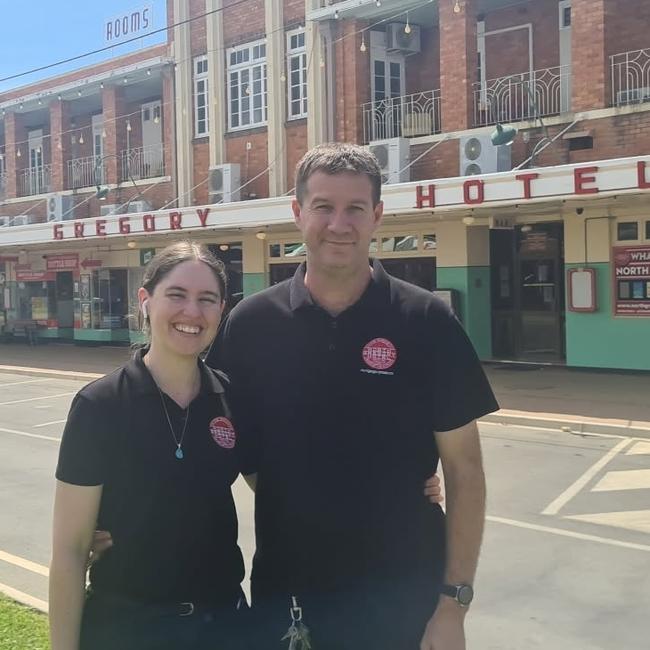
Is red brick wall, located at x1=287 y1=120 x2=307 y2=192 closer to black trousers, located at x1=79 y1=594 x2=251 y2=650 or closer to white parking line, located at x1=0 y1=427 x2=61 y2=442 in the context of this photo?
white parking line, located at x1=0 y1=427 x2=61 y2=442

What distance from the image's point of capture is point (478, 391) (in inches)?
97.2

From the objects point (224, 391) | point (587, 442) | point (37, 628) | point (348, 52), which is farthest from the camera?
point (348, 52)

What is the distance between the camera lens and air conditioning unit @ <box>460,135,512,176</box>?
1564cm

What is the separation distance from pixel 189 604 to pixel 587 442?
8.75 meters

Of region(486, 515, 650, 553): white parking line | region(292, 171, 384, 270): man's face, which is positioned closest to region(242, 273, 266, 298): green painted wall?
region(486, 515, 650, 553): white parking line

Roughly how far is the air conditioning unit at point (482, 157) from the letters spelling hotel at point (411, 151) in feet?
0.14

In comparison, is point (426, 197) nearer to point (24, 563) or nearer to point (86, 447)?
point (24, 563)

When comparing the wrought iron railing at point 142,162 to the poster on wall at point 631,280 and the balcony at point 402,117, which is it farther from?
the poster on wall at point 631,280

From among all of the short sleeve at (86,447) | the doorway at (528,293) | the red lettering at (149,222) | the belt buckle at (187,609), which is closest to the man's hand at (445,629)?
the belt buckle at (187,609)

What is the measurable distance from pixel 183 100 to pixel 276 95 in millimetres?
3414

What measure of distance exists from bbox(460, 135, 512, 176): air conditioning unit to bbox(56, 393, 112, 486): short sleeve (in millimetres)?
13975

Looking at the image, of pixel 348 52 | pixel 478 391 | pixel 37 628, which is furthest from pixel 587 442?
pixel 348 52

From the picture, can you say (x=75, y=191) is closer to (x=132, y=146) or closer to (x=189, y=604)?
(x=132, y=146)

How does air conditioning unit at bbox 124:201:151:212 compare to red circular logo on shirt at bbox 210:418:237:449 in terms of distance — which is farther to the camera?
air conditioning unit at bbox 124:201:151:212
